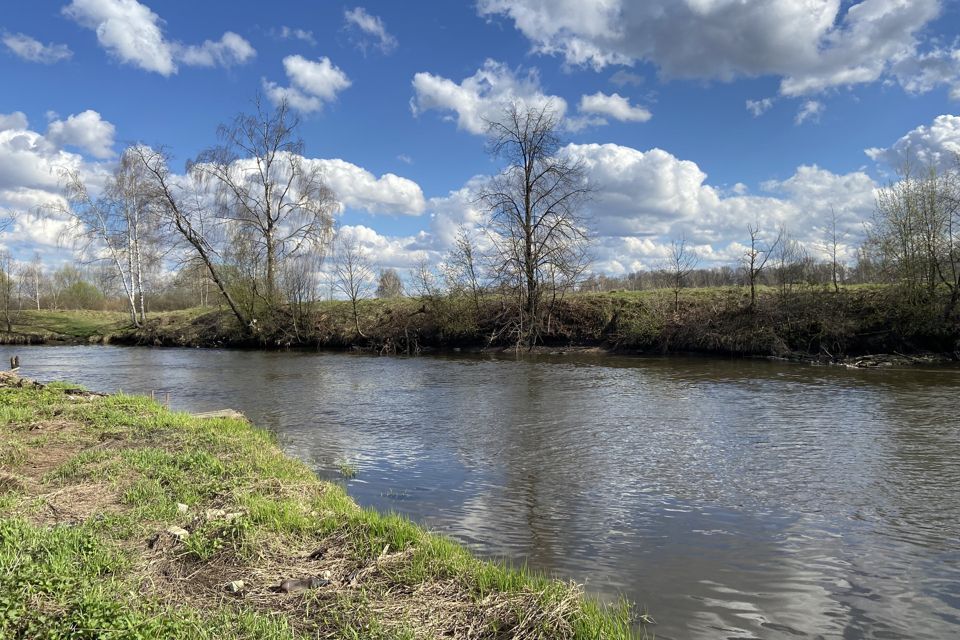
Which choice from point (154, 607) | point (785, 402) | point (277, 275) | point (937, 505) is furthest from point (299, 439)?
point (277, 275)

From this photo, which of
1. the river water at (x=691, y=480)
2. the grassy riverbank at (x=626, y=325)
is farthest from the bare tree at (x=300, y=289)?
the river water at (x=691, y=480)

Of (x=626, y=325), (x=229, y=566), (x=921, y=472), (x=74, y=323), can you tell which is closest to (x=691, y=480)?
(x=921, y=472)

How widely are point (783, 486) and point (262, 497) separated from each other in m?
7.48

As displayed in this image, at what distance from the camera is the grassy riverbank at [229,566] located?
3977mm

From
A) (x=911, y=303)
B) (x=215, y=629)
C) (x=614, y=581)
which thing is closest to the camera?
(x=215, y=629)

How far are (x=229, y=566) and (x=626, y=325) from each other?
99.0 feet

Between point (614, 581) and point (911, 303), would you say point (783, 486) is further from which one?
point (911, 303)

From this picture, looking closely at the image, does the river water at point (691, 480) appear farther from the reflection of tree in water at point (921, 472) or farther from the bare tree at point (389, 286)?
the bare tree at point (389, 286)

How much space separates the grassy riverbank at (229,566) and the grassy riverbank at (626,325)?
2623cm

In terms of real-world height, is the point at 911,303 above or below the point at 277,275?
below

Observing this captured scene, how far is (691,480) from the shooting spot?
9.20 metres

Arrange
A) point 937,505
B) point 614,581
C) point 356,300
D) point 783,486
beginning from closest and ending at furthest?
1. point 614,581
2. point 937,505
3. point 783,486
4. point 356,300

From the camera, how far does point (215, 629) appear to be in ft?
12.7

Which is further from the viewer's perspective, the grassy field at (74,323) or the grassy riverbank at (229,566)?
the grassy field at (74,323)
